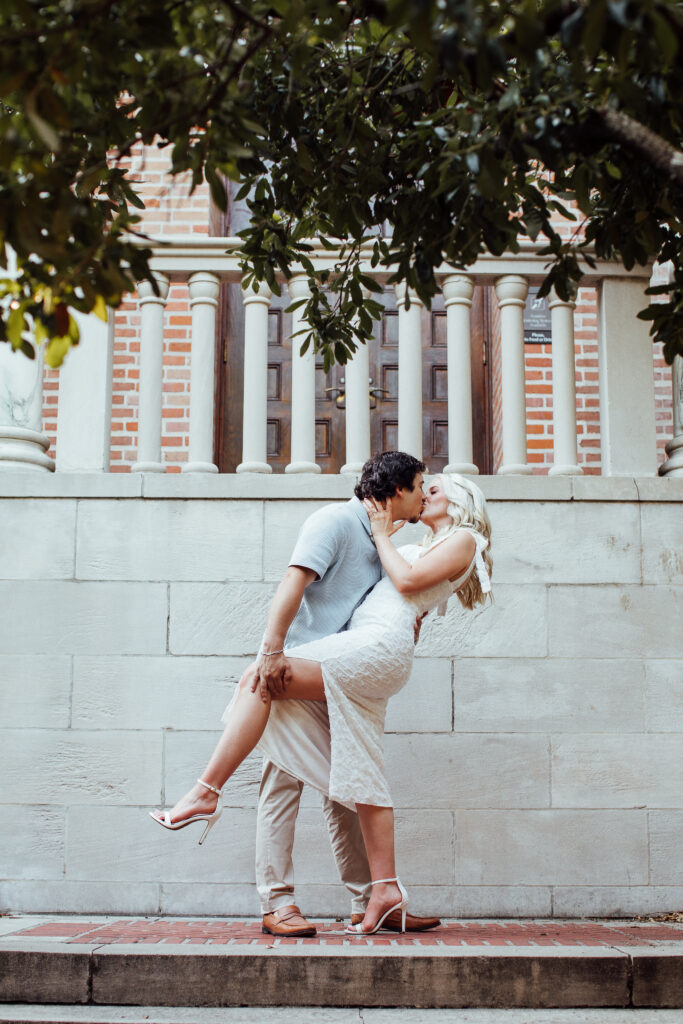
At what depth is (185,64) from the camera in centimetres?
275

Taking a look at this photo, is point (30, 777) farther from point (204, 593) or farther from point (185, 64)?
point (185, 64)

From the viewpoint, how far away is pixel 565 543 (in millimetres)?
5035

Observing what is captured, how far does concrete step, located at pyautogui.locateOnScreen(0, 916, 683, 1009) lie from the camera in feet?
11.0

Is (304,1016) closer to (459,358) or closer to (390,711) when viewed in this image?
(390,711)

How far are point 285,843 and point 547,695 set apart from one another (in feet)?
4.96

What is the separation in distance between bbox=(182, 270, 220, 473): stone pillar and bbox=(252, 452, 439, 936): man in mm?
1409

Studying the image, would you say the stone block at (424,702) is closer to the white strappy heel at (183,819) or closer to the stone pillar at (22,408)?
the white strappy heel at (183,819)

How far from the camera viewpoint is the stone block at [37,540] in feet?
16.5

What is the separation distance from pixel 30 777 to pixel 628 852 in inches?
104

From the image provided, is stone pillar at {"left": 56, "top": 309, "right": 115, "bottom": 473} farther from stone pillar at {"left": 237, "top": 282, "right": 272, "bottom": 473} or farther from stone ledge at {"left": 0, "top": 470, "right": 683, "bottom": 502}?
stone pillar at {"left": 237, "top": 282, "right": 272, "bottom": 473}

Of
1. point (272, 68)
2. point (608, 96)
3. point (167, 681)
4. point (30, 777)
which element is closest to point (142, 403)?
point (167, 681)

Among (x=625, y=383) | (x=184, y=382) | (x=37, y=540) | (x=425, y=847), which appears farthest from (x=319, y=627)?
(x=184, y=382)

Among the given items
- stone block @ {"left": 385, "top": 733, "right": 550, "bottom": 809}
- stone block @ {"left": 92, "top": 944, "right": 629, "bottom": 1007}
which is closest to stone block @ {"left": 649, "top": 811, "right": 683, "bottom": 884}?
stone block @ {"left": 385, "top": 733, "right": 550, "bottom": 809}

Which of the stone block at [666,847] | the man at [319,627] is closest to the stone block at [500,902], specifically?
the stone block at [666,847]
